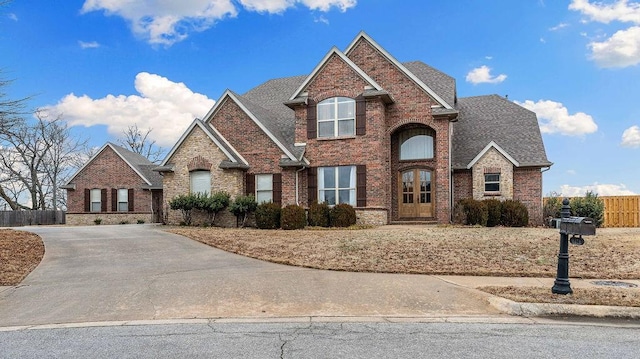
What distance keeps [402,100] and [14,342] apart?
1868 cm

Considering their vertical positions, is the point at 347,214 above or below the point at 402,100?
below

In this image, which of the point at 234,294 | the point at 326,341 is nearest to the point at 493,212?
the point at 234,294

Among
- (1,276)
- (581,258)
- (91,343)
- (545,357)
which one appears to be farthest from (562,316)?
(1,276)

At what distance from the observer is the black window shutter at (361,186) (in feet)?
69.8

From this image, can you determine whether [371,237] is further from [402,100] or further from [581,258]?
[402,100]

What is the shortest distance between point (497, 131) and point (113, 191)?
80.3ft

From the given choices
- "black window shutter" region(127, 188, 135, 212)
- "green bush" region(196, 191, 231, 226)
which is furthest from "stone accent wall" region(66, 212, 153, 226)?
"green bush" region(196, 191, 231, 226)

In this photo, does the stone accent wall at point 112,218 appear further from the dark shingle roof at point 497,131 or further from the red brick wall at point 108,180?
the dark shingle roof at point 497,131

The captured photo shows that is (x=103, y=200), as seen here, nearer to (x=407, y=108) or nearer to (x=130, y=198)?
(x=130, y=198)

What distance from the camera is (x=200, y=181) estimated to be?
73.3ft

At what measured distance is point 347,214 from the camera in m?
20.1

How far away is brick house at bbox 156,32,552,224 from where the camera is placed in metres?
21.4

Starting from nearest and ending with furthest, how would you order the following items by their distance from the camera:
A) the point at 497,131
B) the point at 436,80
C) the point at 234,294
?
1. the point at 234,294
2. the point at 497,131
3. the point at 436,80

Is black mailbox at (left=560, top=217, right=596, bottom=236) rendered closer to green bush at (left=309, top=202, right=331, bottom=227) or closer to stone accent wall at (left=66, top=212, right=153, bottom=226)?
green bush at (left=309, top=202, right=331, bottom=227)
